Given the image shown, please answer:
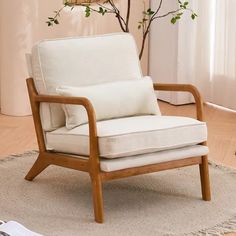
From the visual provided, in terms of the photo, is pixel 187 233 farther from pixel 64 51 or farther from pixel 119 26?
pixel 119 26

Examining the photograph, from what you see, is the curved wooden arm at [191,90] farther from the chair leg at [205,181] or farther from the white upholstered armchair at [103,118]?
the chair leg at [205,181]

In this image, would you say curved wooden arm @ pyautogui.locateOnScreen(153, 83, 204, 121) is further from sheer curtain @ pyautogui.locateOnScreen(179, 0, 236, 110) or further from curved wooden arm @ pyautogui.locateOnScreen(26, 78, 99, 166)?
sheer curtain @ pyautogui.locateOnScreen(179, 0, 236, 110)

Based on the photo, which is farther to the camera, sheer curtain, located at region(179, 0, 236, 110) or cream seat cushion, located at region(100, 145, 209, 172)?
sheer curtain, located at region(179, 0, 236, 110)

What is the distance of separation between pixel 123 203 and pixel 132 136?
0.45 metres

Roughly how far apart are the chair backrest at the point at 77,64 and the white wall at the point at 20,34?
1508 millimetres

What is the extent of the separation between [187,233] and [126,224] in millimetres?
287

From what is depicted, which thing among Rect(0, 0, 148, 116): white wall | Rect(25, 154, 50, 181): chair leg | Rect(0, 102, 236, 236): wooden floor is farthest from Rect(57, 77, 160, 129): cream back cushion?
Rect(0, 0, 148, 116): white wall

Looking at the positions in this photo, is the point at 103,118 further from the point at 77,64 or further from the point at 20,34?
the point at 20,34

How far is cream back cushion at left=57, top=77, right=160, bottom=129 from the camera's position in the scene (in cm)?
344

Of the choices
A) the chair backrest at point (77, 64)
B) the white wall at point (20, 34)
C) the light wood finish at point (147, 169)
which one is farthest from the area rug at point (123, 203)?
the white wall at point (20, 34)

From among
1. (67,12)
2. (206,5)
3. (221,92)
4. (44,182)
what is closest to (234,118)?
(221,92)

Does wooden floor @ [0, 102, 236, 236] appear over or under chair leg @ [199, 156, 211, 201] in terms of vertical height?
under

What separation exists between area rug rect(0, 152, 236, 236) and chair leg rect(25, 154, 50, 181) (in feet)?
0.12

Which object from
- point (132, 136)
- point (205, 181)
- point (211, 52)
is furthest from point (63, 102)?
point (211, 52)
